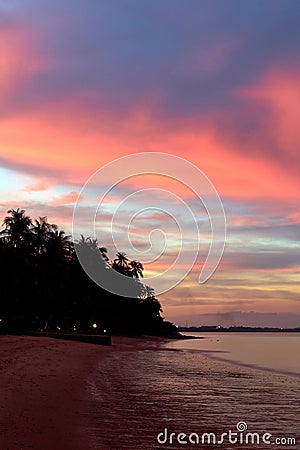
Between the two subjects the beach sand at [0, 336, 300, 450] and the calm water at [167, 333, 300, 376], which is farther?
the calm water at [167, 333, 300, 376]

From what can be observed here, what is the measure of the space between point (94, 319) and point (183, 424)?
77.9 metres

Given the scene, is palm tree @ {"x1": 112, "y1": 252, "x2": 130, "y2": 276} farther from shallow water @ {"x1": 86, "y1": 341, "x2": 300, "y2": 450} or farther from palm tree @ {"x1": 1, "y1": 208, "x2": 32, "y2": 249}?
shallow water @ {"x1": 86, "y1": 341, "x2": 300, "y2": 450}

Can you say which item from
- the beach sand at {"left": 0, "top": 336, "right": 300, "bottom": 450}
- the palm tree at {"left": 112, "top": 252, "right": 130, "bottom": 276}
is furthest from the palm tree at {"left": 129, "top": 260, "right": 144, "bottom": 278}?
the beach sand at {"left": 0, "top": 336, "right": 300, "bottom": 450}

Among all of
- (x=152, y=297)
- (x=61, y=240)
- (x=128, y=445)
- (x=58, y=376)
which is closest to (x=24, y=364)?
(x=58, y=376)

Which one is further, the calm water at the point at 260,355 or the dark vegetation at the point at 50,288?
the dark vegetation at the point at 50,288

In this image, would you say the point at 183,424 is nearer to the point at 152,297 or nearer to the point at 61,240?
the point at 61,240

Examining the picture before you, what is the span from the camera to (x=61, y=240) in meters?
70.6

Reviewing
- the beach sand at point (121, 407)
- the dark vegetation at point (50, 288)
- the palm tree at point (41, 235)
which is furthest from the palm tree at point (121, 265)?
the beach sand at point (121, 407)

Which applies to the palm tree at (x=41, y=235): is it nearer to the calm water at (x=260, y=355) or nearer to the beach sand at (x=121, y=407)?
the calm water at (x=260, y=355)

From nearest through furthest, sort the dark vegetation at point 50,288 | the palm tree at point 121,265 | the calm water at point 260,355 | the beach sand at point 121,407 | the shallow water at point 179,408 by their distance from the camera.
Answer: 1. the beach sand at point 121,407
2. the shallow water at point 179,408
3. the calm water at point 260,355
4. the dark vegetation at point 50,288
5. the palm tree at point 121,265

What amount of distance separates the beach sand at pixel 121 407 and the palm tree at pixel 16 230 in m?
38.7

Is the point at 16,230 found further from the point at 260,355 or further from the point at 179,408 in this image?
the point at 179,408

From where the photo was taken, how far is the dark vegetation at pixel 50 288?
57.8 m

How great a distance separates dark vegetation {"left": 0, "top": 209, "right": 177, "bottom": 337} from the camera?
190 feet
